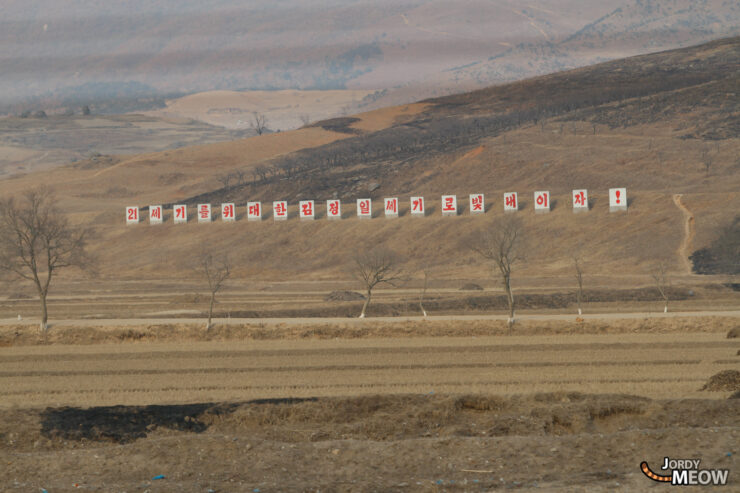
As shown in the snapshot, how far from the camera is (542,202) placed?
311 feet

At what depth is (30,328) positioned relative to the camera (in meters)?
45.9

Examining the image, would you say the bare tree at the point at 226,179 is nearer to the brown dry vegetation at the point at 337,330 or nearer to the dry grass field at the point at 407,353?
the dry grass field at the point at 407,353

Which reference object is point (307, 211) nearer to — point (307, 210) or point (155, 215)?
point (307, 210)

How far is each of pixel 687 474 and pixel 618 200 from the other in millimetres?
78368

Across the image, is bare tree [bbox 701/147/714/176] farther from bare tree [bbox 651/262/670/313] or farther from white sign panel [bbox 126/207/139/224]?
white sign panel [bbox 126/207/139/224]

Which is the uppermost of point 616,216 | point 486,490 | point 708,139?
point 708,139

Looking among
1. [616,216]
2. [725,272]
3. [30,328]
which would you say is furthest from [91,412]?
[616,216]

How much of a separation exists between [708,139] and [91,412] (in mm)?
112269

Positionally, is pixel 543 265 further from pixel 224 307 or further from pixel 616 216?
pixel 224 307

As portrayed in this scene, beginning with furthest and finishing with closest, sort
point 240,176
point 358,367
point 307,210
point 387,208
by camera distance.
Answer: point 240,176
point 307,210
point 387,208
point 358,367

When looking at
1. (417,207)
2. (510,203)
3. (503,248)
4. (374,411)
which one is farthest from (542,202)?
(374,411)

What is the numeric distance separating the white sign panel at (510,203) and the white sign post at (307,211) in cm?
2445

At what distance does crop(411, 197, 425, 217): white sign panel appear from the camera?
10100cm

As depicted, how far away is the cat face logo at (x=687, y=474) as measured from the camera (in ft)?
51.0
